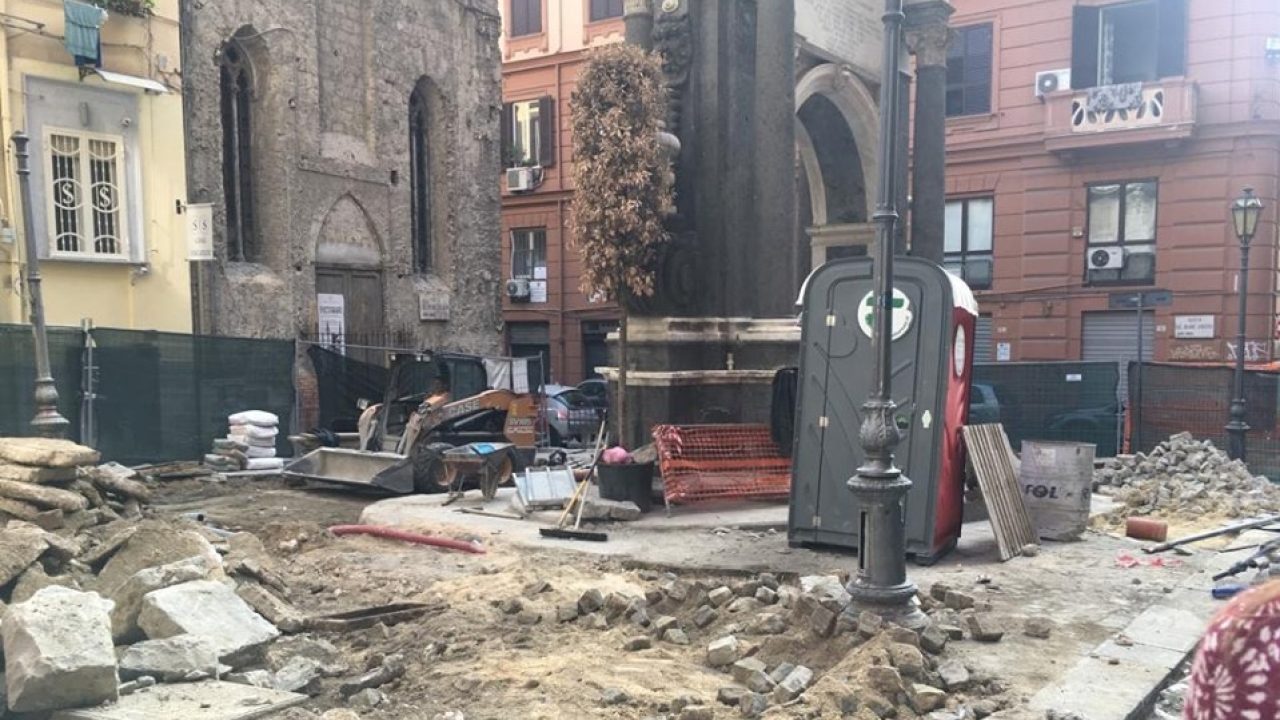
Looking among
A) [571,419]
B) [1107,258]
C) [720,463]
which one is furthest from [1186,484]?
[1107,258]

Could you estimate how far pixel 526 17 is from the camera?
30547mm

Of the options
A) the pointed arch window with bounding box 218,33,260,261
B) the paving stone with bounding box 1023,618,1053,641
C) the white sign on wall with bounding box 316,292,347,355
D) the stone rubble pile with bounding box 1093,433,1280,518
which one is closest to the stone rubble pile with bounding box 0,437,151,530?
the paving stone with bounding box 1023,618,1053,641

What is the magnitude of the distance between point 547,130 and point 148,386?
57.8 feet

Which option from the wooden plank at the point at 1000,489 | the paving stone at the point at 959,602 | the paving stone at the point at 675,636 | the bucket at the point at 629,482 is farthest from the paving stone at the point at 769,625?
the bucket at the point at 629,482

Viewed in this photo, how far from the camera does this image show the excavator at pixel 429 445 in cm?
1119

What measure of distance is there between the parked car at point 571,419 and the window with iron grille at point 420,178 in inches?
163

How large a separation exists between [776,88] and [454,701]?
25.4 feet

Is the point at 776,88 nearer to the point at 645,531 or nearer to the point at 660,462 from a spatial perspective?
the point at 660,462

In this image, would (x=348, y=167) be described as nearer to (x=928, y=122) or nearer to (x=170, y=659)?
(x=928, y=122)

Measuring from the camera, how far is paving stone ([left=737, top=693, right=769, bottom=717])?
4398 millimetres

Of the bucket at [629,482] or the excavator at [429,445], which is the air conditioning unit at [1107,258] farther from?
the bucket at [629,482]

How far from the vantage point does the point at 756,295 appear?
34.5 ft

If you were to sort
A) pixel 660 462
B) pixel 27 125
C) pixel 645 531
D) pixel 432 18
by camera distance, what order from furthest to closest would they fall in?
pixel 432 18 < pixel 27 125 < pixel 660 462 < pixel 645 531

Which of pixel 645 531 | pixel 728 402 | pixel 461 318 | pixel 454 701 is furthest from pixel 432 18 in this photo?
pixel 454 701
